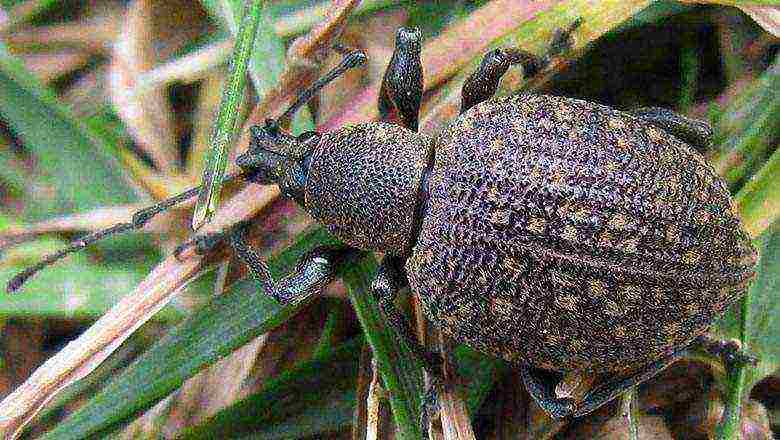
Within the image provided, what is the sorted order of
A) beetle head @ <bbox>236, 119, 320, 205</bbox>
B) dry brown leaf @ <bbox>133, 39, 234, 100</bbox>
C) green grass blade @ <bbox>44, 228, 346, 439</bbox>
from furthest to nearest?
1. dry brown leaf @ <bbox>133, 39, 234, 100</bbox>
2. beetle head @ <bbox>236, 119, 320, 205</bbox>
3. green grass blade @ <bbox>44, 228, 346, 439</bbox>

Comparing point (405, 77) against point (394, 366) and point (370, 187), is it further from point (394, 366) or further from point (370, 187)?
point (394, 366)

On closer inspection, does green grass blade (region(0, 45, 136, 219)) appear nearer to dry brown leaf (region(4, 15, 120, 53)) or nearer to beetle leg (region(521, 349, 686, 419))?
dry brown leaf (region(4, 15, 120, 53))

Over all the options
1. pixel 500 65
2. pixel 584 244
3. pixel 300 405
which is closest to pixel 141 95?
pixel 300 405

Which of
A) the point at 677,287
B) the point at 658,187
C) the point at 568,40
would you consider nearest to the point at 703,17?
the point at 568,40

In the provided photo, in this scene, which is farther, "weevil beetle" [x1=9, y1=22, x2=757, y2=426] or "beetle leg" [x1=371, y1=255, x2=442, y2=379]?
"beetle leg" [x1=371, y1=255, x2=442, y2=379]

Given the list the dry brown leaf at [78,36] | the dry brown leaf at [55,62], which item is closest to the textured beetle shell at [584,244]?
the dry brown leaf at [78,36]

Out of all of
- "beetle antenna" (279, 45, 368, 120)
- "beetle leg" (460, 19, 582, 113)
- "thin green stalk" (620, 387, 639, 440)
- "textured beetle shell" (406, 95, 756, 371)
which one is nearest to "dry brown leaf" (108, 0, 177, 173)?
"beetle antenna" (279, 45, 368, 120)

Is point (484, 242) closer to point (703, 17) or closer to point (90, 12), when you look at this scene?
point (703, 17)
